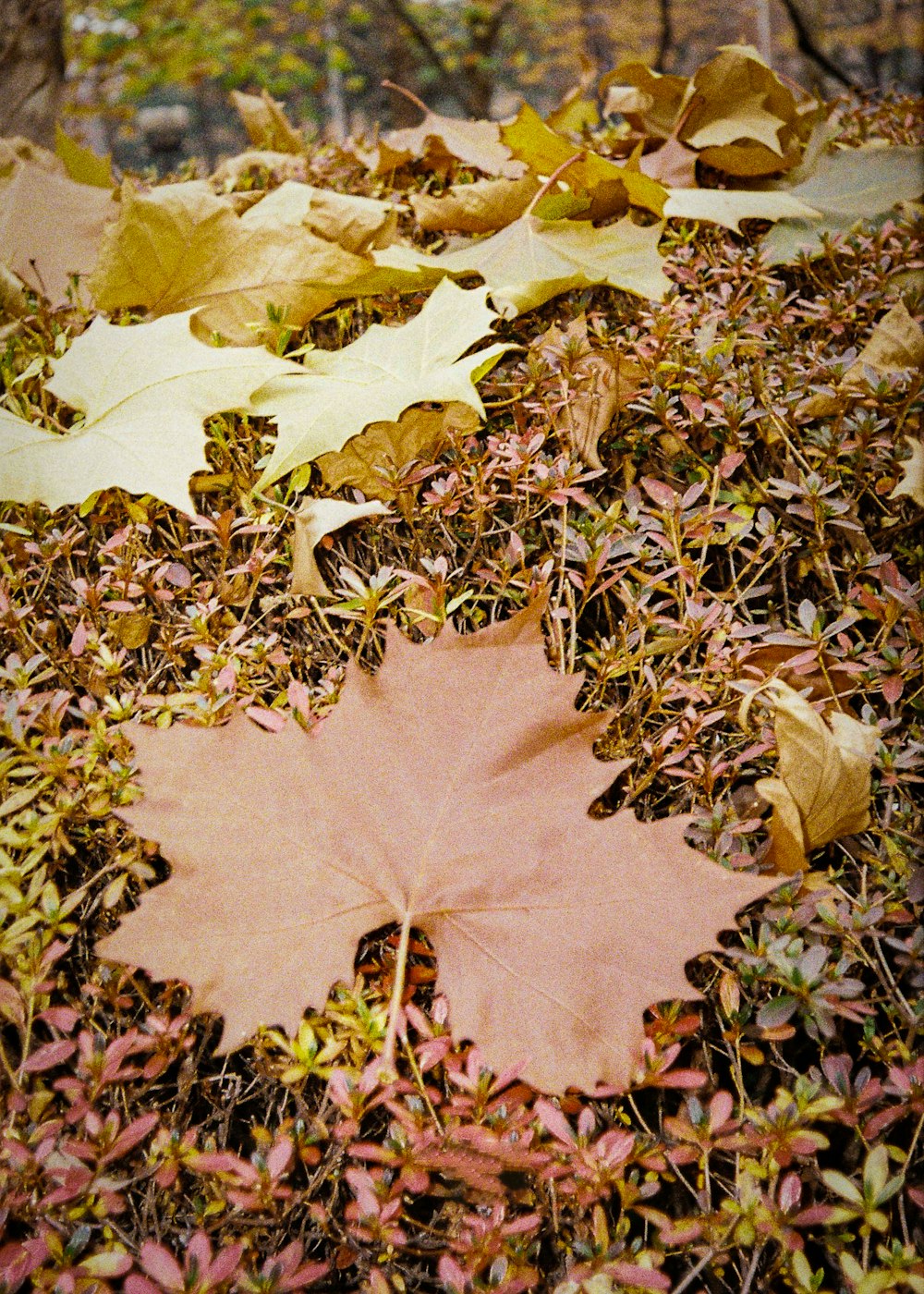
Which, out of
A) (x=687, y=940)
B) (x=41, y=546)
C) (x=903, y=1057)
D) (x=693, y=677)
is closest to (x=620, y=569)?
(x=693, y=677)

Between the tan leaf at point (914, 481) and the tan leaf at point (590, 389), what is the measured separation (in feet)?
1.19

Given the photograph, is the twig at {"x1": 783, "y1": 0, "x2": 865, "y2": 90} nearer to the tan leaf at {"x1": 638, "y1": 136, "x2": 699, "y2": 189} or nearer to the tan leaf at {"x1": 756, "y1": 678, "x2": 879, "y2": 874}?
the tan leaf at {"x1": 638, "y1": 136, "x2": 699, "y2": 189}

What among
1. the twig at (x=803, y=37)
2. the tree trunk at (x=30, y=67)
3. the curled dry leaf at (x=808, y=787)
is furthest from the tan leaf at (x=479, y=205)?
the twig at (x=803, y=37)

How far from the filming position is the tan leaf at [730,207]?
155cm

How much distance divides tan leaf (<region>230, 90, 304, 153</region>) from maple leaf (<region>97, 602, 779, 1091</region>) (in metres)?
1.87

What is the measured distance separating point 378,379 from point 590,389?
294 mm

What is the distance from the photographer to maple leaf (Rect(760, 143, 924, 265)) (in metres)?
1.63

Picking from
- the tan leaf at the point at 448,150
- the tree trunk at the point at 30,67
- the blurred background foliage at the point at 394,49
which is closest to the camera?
the tan leaf at the point at 448,150

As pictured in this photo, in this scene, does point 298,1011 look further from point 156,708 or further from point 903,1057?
point 903,1057

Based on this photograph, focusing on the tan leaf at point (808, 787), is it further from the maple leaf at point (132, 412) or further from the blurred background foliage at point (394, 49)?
the blurred background foliage at point (394, 49)

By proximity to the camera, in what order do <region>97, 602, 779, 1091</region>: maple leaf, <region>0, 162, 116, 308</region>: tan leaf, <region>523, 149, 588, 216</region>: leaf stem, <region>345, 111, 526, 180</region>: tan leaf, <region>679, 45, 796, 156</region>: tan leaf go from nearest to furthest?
<region>97, 602, 779, 1091</region>: maple leaf
<region>523, 149, 588, 216</region>: leaf stem
<region>0, 162, 116, 308</region>: tan leaf
<region>679, 45, 796, 156</region>: tan leaf
<region>345, 111, 526, 180</region>: tan leaf

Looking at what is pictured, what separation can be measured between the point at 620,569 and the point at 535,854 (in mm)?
443

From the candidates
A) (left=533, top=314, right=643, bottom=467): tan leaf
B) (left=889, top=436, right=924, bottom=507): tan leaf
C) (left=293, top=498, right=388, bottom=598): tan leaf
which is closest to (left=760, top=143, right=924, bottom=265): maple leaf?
(left=533, top=314, right=643, bottom=467): tan leaf

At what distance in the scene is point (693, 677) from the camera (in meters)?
1.09
